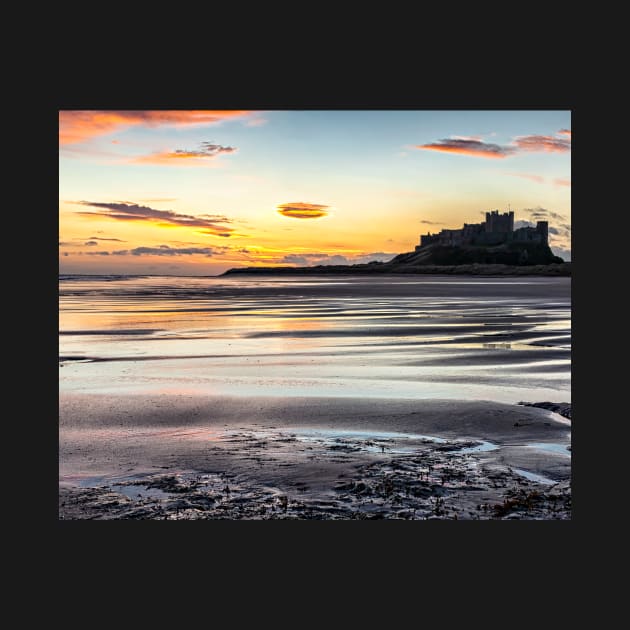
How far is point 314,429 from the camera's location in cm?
914

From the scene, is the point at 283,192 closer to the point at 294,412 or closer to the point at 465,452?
the point at 294,412

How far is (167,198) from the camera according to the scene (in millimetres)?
16594

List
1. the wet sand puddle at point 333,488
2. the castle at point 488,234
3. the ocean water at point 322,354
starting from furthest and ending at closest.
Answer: the castle at point 488,234 → the ocean water at point 322,354 → the wet sand puddle at point 333,488

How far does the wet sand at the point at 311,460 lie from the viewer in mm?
6961

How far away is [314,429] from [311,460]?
1.17m

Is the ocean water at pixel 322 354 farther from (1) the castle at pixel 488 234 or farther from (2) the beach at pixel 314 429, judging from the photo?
(1) the castle at pixel 488 234

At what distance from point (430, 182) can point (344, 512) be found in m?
10.1

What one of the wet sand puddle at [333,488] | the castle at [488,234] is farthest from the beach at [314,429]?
the castle at [488,234]

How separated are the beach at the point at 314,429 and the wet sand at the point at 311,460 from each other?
0.9 inches

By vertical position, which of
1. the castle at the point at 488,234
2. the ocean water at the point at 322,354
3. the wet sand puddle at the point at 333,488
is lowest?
the wet sand puddle at the point at 333,488

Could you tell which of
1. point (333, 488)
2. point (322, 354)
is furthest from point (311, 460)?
point (322, 354)

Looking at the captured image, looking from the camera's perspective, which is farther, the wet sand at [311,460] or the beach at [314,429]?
the beach at [314,429]

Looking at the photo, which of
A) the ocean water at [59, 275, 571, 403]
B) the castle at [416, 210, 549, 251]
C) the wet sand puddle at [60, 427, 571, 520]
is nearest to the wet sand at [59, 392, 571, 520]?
the wet sand puddle at [60, 427, 571, 520]

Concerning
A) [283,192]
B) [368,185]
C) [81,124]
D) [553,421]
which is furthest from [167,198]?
[553,421]
